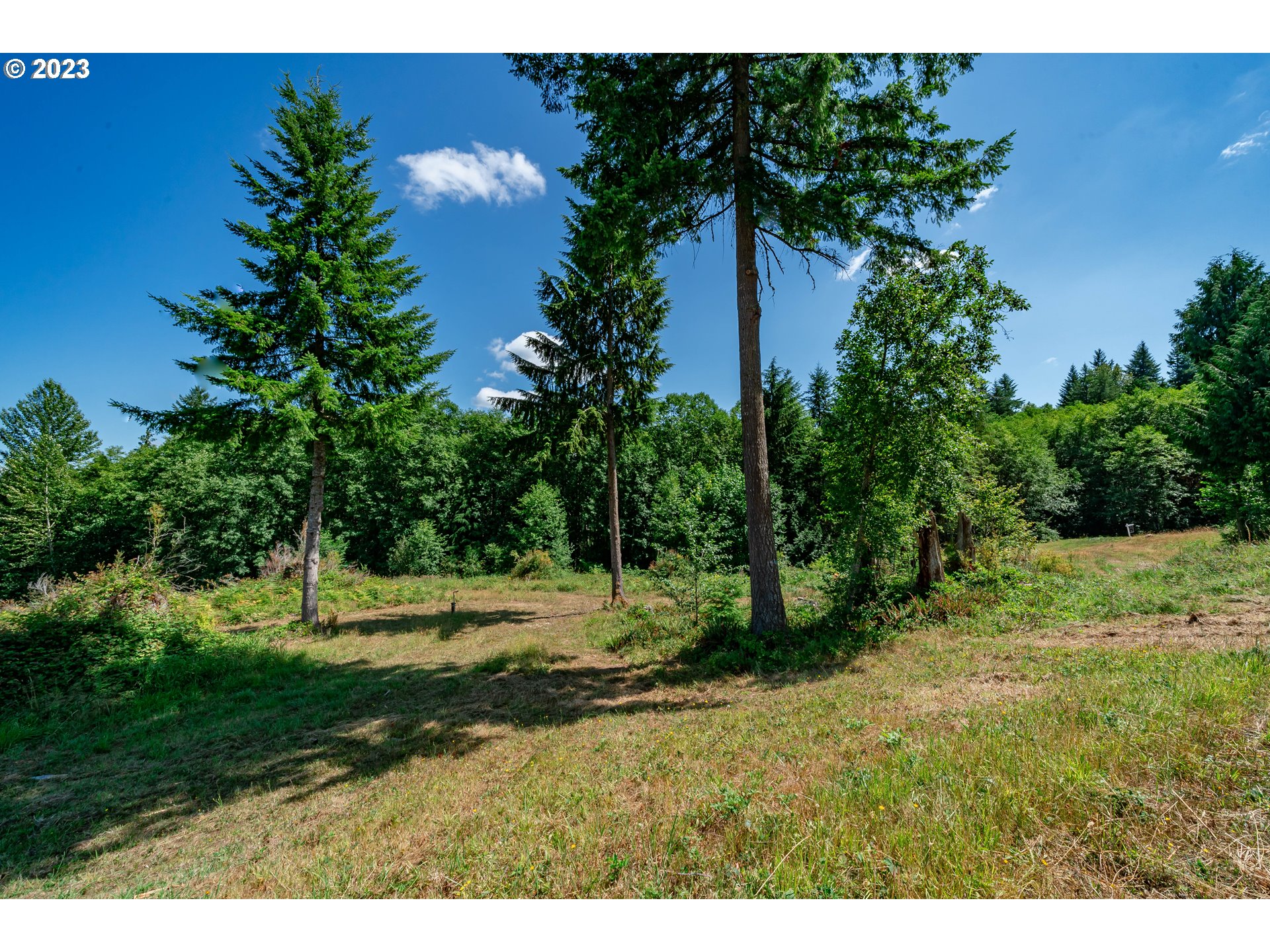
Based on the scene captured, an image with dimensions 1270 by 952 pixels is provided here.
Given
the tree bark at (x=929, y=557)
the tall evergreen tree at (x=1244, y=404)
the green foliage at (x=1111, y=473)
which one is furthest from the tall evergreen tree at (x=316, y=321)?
the green foliage at (x=1111, y=473)

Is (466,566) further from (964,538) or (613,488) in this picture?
(964,538)

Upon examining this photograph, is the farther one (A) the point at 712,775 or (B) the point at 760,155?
(B) the point at 760,155

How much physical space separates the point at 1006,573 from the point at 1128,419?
55.8 meters

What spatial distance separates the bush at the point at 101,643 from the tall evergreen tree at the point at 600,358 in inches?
390

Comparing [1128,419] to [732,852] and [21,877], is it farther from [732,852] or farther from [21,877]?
[21,877]

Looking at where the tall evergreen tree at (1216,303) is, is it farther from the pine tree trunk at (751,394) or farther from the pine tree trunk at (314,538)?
the pine tree trunk at (314,538)

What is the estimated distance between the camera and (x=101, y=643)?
8938 mm

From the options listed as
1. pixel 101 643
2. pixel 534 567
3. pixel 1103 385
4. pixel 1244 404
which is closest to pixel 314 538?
pixel 101 643

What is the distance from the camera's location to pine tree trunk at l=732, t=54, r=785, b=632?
8.49 m

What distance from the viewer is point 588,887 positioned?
8.95ft

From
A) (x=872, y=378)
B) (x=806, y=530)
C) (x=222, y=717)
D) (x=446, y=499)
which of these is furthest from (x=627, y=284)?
(x=446, y=499)

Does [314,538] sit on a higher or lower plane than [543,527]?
higher

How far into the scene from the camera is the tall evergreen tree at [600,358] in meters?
15.2

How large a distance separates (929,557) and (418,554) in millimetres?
25610
